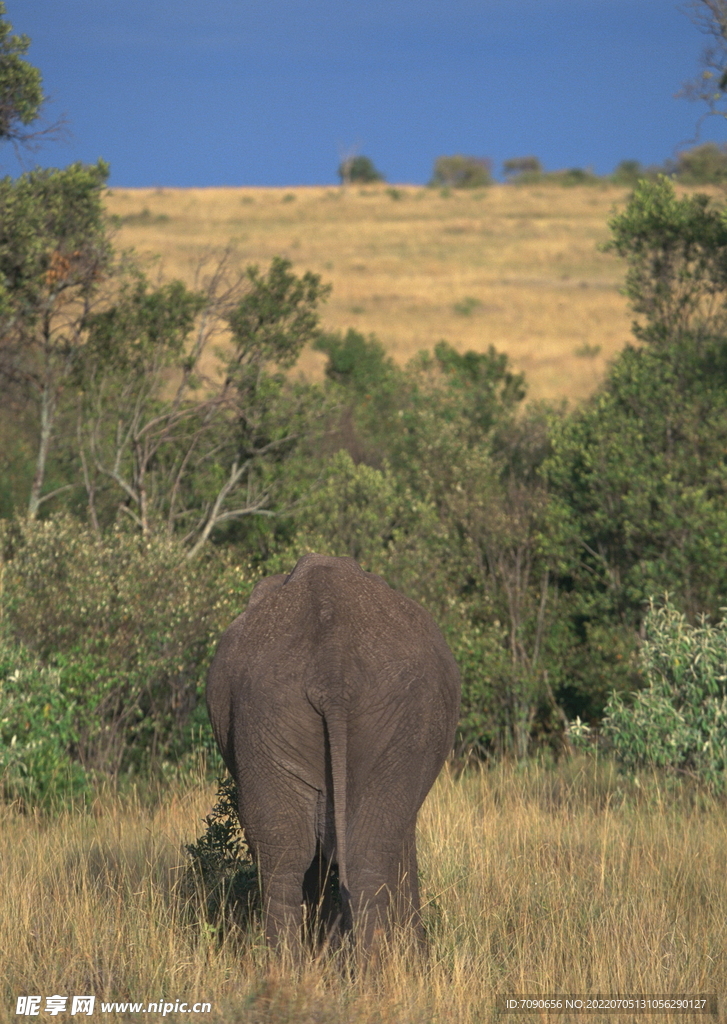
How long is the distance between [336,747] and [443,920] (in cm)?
191

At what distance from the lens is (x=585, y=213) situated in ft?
244

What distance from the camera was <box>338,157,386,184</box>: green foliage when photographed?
314 ft

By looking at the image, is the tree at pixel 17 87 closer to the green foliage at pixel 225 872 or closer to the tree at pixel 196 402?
the tree at pixel 196 402

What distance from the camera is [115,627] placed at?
9.93m

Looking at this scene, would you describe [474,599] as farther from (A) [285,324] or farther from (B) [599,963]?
(B) [599,963]

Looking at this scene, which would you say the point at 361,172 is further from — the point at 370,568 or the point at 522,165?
the point at 370,568

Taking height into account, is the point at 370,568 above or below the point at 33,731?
above

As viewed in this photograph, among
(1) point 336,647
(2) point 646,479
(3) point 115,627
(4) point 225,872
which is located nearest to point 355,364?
(2) point 646,479

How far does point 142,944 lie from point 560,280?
54.2 m

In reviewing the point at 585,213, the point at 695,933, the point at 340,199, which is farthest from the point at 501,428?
the point at 340,199

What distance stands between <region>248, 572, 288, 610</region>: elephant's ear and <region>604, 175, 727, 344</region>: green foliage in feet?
34.2

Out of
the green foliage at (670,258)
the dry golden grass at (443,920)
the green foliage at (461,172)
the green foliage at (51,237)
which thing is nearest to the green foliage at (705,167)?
the green foliage at (670,258)

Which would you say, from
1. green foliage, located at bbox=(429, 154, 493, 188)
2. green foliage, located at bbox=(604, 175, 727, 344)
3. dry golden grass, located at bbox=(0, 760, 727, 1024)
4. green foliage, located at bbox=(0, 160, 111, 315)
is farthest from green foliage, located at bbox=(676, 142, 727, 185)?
green foliage, located at bbox=(429, 154, 493, 188)

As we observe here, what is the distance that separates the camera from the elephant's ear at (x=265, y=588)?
4977mm
